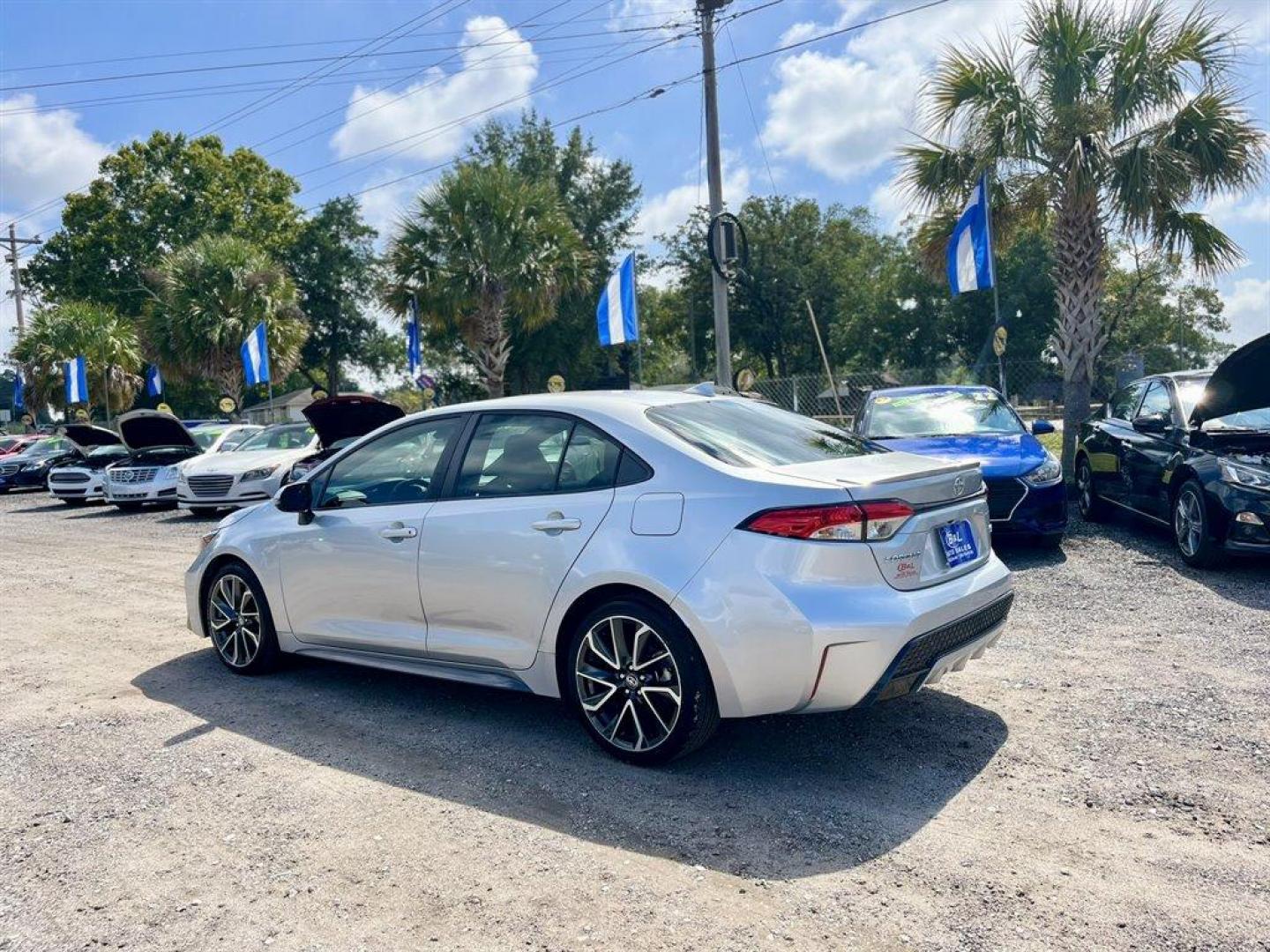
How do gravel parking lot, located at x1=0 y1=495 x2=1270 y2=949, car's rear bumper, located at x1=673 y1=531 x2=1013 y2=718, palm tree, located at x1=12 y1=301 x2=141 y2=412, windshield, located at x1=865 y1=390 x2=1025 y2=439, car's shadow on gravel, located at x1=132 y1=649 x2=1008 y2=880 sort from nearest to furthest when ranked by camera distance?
gravel parking lot, located at x1=0 y1=495 x2=1270 y2=949, car's shadow on gravel, located at x1=132 y1=649 x2=1008 y2=880, car's rear bumper, located at x1=673 y1=531 x2=1013 y2=718, windshield, located at x1=865 y1=390 x2=1025 y2=439, palm tree, located at x1=12 y1=301 x2=141 y2=412

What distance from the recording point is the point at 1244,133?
12.4 m

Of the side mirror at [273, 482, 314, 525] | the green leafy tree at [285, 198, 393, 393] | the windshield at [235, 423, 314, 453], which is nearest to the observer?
the side mirror at [273, 482, 314, 525]

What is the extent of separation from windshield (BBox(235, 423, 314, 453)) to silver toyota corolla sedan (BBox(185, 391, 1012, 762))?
38.9 feet

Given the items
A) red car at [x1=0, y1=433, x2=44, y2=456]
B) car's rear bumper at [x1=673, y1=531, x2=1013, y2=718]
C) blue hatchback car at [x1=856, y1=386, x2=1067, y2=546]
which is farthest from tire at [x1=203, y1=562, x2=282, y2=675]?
red car at [x1=0, y1=433, x2=44, y2=456]

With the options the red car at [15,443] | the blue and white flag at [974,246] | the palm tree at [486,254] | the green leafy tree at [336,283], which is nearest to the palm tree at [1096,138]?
the blue and white flag at [974,246]

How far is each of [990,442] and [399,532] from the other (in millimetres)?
5945

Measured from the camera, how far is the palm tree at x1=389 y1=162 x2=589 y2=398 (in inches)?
921

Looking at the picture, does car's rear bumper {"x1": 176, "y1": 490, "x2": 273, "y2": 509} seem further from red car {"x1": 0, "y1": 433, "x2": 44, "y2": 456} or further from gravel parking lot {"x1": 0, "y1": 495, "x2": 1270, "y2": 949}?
red car {"x1": 0, "y1": 433, "x2": 44, "y2": 456}

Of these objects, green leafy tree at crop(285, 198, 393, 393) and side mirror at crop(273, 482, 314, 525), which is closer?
side mirror at crop(273, 482, 314, 525)

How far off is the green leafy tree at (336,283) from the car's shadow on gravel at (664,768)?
149ft

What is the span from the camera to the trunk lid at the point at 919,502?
379 centimetres

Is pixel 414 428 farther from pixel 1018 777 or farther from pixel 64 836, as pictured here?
pixel 1018 777

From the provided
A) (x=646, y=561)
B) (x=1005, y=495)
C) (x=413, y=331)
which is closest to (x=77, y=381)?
(x=413, y=331)

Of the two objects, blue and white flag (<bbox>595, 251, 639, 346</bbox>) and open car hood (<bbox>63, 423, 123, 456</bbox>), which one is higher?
blue and white flag (<bbox>595, 251, 639, 346</bbox>)
